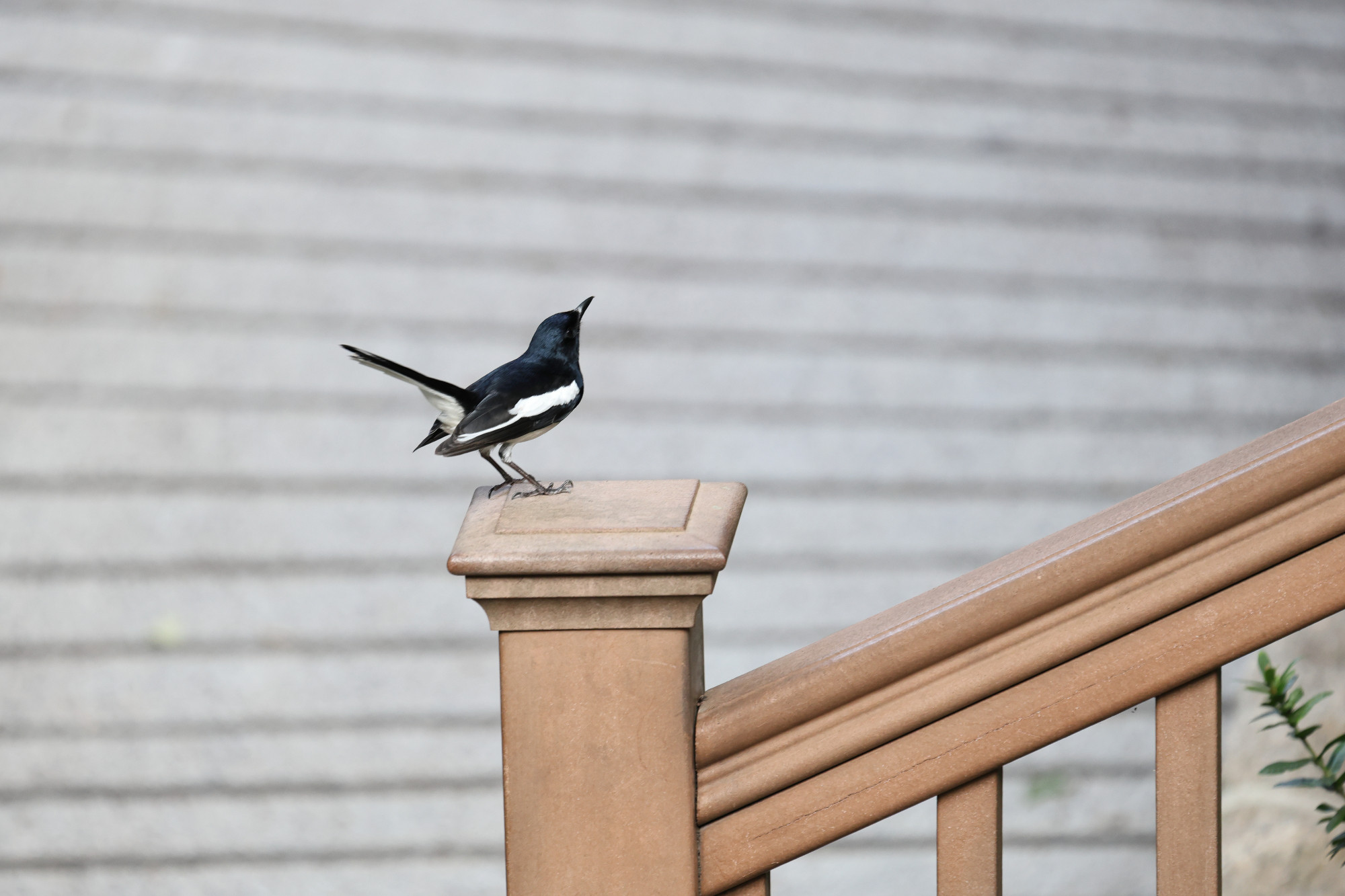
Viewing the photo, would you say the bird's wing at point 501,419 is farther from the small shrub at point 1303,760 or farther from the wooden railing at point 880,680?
the small shrub at point 1303,760

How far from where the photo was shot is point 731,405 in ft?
10.0

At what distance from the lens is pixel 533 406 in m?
1.06

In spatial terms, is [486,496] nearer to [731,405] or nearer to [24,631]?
[731,405]

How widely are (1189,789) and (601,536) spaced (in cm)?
48

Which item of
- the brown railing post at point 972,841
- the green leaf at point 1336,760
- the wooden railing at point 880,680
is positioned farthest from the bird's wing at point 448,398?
the green leaf at point 1336,760

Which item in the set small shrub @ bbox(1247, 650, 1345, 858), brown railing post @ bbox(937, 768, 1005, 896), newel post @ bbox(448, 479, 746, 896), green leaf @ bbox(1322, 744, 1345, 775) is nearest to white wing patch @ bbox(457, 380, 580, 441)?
newel post @ bbox(448, 479, 746, 896)

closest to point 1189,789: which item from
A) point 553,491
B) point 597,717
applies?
point 597,717

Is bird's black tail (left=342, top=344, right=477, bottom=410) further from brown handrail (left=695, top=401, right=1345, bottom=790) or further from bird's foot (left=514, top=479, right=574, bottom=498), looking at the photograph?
brown handrail (left=695, top=401, right=1345, bottom=790)

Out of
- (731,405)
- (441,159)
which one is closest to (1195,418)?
(731,405)

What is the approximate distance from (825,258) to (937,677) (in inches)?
96.5

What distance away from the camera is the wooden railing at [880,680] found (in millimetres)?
736

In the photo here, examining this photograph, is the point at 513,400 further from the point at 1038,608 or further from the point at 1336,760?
the point at 1336,760

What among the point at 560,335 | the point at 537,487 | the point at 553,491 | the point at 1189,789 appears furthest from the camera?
the point at 560,335

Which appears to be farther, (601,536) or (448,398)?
(448,398)
